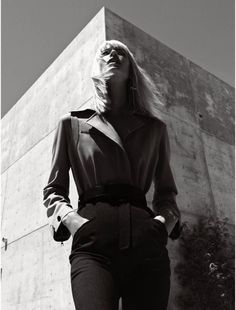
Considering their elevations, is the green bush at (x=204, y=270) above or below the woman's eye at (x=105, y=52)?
below

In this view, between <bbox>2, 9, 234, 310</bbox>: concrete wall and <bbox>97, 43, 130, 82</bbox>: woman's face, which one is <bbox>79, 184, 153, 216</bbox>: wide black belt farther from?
<bbox>2, 9, 234, 310</bbox>: concrete wall

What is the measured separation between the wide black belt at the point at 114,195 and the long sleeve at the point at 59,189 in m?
0.08

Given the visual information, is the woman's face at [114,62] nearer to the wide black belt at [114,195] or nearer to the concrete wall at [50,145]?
the wide black belt at [114,195]

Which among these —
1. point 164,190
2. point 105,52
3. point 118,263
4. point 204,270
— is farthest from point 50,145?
point 118,263

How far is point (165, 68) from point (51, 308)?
3.33 metres

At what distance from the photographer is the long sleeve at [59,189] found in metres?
1.12

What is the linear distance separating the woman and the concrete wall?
7.15ft

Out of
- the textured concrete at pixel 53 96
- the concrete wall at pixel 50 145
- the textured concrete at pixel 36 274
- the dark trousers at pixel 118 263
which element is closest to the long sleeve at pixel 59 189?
the dark trousers at pixel 118 263

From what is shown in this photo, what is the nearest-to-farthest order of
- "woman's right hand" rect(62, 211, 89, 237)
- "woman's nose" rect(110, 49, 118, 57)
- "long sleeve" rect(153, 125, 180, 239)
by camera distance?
"woman's right hand" rect(62, 211, 89, 237), "long sleeve" rect(153, 125, 180, 239), "woman's nose" rect(110, 49, 118, 57)

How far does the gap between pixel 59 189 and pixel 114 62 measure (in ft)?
1.71

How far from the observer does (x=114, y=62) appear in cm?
133

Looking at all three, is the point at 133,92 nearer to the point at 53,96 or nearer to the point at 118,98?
the point at 118,98

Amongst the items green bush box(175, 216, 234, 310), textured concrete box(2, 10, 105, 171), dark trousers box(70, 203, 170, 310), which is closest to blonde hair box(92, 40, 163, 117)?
dark trousers box(70, 203, 170, 310)

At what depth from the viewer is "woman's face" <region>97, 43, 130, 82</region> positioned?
51.6 inches
